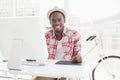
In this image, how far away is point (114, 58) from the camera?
339 cm

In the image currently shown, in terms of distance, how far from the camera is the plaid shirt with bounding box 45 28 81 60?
2100mm

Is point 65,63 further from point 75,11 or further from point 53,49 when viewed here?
point 75,11

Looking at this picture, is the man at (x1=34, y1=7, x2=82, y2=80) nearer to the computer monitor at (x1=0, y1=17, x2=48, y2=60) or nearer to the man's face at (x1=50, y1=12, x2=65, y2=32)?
the man's face at (x1=50, y1=12, x2=65, y2=32)

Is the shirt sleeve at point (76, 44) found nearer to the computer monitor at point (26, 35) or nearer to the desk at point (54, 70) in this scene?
the desk at point (54, 70)

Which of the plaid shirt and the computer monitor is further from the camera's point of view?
the plaid shirt

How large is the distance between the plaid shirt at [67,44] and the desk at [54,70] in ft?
1.05

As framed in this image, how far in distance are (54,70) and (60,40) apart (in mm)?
571

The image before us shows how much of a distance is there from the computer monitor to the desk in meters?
0.09

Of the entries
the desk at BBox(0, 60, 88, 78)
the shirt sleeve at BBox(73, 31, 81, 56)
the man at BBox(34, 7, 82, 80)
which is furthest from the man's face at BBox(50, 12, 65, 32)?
the desk at BBox(0, 60, 88, 78)

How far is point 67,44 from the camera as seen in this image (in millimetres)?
2102

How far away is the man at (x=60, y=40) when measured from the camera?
2090 millimetres

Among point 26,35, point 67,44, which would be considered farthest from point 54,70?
point 67,44

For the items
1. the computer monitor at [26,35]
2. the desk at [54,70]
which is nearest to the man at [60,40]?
the desk at [54,70]

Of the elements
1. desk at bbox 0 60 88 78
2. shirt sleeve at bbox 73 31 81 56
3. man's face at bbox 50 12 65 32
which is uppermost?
man's face at bbox 50 12 65 32
